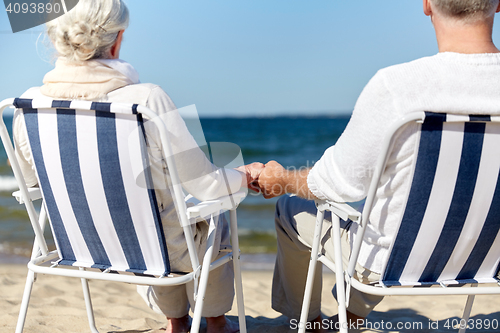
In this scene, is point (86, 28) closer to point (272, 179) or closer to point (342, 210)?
point (272, 179)

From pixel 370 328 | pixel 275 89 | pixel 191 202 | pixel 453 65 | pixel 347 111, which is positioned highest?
pixel 453 65

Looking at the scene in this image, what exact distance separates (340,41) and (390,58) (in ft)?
15.7

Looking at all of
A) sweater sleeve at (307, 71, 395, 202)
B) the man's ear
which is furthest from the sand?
the man's ear

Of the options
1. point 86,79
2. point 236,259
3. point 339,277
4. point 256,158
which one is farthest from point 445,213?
point 256,158

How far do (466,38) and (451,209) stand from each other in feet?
1.83

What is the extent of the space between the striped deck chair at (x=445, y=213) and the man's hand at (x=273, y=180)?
0.31m

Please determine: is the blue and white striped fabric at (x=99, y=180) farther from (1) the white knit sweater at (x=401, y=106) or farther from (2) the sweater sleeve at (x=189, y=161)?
(1) the white knit sweater at (x=401, y=106)

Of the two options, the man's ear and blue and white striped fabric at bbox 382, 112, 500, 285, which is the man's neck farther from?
blue and white striped fabric at bbox 382, 112, 500, 285

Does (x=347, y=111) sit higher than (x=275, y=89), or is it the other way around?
(x=275, y=89)

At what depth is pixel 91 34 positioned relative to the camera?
1.63 metres

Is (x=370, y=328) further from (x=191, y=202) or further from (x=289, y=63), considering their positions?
(x=289, y=63)

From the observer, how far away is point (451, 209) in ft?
4.75

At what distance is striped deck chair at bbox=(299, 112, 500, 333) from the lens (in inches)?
52.7

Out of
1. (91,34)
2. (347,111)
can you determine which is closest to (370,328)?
(91,34)
